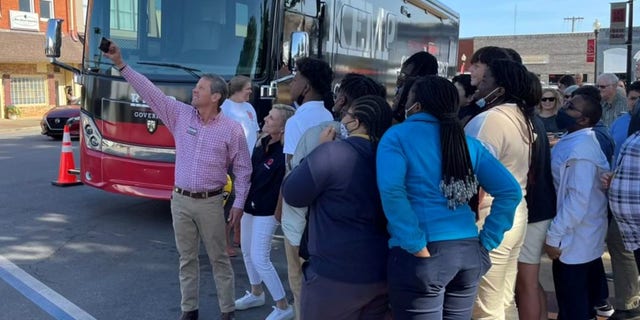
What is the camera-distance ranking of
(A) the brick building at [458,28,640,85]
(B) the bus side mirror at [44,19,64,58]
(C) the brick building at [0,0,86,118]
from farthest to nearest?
(A) the brick building at [458,28,640,85] → (C) the brick building at [0,0,86,118] → (B) the bus side mirror at [44,19,64,58]

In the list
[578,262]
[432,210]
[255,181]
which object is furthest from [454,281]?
[255,181]

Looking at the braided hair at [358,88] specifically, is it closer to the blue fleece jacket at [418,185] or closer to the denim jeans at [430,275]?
the blue fleece jacket at [418,185]

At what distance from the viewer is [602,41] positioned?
97.3 ft

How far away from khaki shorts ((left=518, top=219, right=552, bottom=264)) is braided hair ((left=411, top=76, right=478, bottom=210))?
1.08m

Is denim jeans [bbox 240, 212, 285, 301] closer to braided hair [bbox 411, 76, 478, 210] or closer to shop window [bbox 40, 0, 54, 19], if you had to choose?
braided hair [bbox 411, 76, 478, 210]

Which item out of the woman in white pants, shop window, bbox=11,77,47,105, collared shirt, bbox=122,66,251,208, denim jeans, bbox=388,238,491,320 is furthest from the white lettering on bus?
shop window, bbox=11,77,47,105

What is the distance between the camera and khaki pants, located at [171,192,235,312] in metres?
A: 3.83

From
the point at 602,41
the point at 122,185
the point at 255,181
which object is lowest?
the point at 122,185

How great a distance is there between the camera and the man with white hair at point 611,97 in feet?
20.8

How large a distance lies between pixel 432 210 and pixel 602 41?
31.7 meters

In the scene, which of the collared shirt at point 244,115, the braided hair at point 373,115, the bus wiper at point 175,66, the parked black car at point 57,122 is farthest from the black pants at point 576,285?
the parked black car at point 57,122

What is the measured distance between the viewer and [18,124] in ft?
75.7

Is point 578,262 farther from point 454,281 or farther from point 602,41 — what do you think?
point 602,41

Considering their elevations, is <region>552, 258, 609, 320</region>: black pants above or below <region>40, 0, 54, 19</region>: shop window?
below
